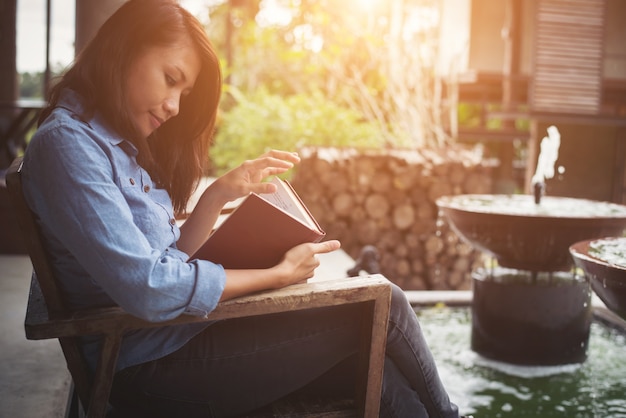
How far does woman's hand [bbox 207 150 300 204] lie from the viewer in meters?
1.95

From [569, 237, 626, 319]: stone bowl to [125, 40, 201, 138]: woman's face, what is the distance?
1.24 m

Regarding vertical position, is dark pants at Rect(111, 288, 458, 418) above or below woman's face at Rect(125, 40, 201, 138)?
below

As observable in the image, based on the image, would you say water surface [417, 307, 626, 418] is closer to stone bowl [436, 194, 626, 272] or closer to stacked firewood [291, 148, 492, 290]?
stone bowl [436, 194, 626, 272]

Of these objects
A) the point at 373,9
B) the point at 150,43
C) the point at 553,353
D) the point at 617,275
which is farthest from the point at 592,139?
the point at 150,43

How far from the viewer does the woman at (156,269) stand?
1426 mm

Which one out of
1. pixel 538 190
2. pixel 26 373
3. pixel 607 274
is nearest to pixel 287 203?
pixel 607 274

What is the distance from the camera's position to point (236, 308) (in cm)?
153

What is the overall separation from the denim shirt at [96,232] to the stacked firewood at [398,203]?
4.11 m

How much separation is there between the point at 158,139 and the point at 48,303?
0.67m

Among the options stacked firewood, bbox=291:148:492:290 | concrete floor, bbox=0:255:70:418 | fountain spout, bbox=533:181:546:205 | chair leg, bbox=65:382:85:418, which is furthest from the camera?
stacked firewood, bbox=291:148:492:290

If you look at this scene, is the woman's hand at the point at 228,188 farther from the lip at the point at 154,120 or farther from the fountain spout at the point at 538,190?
the fountain spout at the point at 538,190

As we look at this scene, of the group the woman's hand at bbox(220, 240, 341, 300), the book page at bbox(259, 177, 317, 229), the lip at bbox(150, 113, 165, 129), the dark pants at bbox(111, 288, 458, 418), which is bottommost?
the dark pants at bbox(111, 288, 458, 418)

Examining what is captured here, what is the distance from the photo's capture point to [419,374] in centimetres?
177

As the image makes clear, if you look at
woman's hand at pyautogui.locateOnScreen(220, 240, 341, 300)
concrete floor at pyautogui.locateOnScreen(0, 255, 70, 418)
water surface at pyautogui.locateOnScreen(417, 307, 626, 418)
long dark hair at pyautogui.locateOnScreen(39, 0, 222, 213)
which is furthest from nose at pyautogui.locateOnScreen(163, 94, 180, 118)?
water surface at pyautogui.locateOnScreen(417, 307, 626, 418)
